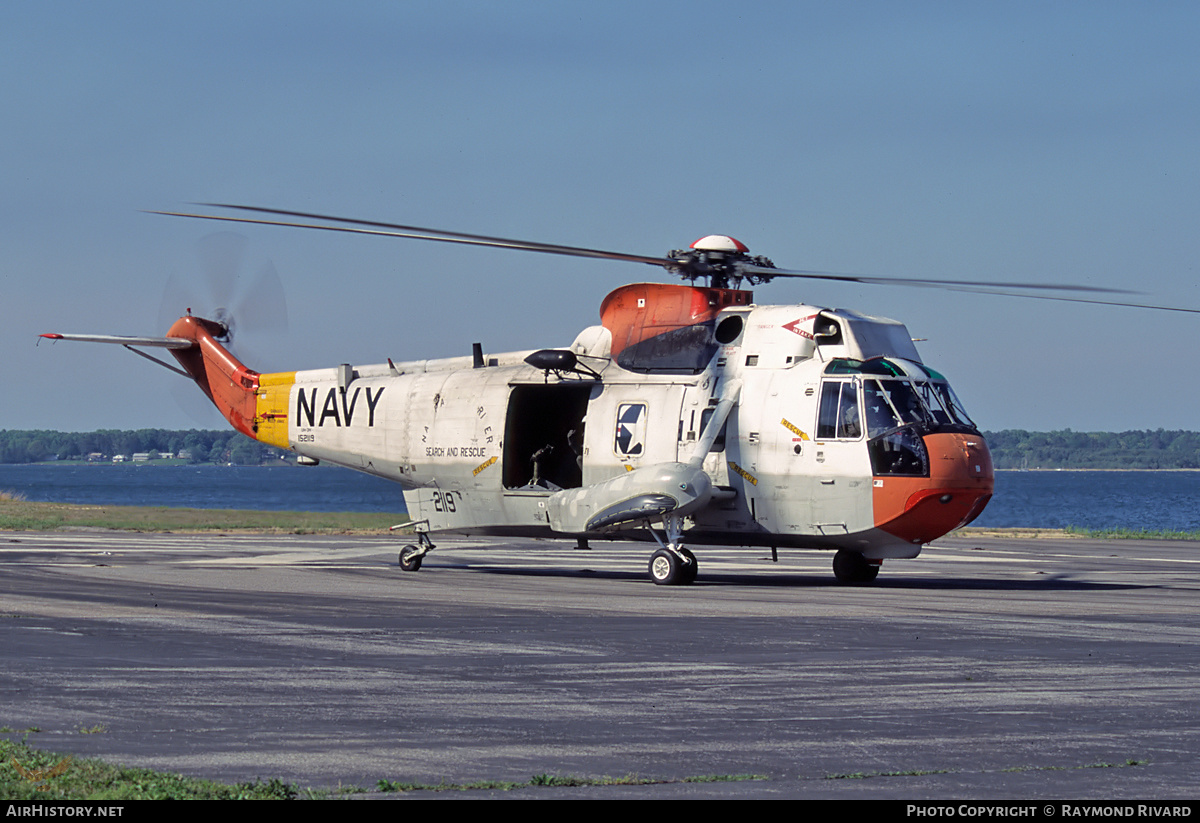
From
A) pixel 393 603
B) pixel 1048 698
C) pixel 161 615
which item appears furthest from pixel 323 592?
pixel 1048 698

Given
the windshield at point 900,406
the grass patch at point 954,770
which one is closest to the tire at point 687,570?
the windshield at point 900,406

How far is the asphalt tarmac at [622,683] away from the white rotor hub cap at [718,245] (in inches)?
221

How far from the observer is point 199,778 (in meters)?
7.12

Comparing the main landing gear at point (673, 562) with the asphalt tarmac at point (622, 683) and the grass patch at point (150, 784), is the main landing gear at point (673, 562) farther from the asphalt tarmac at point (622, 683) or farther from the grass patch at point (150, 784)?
the grass patch at point (150, 784)

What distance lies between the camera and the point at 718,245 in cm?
2244

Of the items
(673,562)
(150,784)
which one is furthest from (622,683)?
(673,562)

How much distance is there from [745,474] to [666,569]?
80.7 inches

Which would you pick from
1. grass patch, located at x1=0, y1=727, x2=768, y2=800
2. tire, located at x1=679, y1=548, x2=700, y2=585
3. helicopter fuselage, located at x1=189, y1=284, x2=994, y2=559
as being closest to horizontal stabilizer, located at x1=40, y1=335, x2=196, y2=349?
helicopter fuselage, located at x1=189, y1=284, x2=994, y2=559

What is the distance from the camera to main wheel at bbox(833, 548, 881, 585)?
22.9 m

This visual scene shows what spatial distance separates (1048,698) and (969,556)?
2211cm

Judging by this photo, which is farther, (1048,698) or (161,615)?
(161,615)

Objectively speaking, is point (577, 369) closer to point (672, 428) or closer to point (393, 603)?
point (672, 428)

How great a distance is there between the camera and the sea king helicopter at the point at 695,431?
830 inches

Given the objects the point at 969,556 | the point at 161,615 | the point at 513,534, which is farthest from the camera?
the point at 969,556
